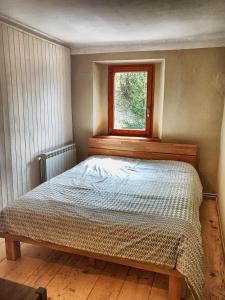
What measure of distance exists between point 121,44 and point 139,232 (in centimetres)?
279

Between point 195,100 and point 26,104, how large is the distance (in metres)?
2.28

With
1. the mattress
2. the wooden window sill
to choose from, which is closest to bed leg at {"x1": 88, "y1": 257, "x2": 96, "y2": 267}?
the mattress

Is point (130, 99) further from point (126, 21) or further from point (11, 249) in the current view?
point (11, 249)

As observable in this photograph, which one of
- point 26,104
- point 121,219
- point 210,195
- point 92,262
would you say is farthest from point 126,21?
point 210,195

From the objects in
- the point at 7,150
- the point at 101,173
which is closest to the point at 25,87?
the point at 7,150

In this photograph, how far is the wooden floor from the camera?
181cm

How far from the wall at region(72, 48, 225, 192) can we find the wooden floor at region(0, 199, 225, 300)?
153cm

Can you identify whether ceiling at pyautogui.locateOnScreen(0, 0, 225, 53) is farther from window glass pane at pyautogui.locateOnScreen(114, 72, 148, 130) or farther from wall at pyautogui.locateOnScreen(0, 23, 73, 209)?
window glass pane at pyautogui.locateOnScreen(114, 72, 148, 130)

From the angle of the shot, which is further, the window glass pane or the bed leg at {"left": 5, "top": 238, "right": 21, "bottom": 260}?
the window glass pane

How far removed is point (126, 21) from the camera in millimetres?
2541

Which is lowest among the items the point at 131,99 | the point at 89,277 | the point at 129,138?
the point at 89,277

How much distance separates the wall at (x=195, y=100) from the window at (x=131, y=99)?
1.05ft

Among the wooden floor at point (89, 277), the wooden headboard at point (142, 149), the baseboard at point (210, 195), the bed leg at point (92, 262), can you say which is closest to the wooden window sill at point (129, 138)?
the wooden headboard at point (142, 149)

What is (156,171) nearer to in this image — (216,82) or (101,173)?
(101,173)
